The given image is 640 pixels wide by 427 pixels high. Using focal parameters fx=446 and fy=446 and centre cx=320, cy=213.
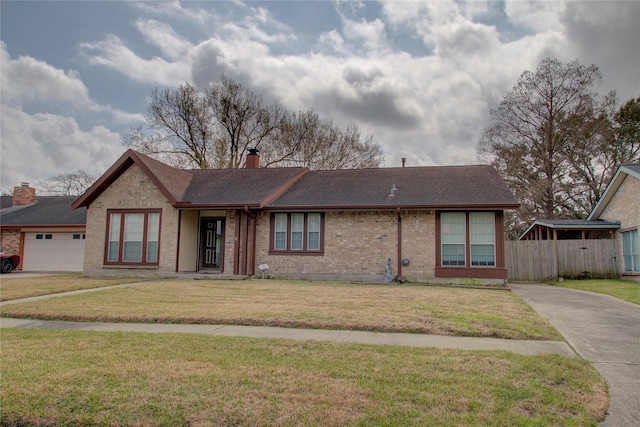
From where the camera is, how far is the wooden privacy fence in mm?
19266

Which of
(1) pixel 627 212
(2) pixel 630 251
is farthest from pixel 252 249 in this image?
(1) pixel 627 212

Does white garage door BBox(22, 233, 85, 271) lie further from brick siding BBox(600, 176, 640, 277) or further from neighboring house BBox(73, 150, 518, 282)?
brick siding BBox(600, 176, 640, 277)

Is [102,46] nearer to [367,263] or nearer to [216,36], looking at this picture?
[216,36]

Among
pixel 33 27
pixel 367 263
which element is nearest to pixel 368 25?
pixel 367 263

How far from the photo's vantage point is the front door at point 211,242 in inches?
727

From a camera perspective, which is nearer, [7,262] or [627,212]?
[627,212]

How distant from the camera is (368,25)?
15156 mm

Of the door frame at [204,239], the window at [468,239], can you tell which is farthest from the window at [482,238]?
the door frame at [204,239]

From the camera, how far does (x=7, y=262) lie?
20.5m

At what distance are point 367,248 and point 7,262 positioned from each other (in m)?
16.7

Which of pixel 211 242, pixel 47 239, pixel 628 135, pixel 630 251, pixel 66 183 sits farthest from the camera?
pixel 66 183

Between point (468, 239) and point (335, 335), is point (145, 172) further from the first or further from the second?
point (335, 335)

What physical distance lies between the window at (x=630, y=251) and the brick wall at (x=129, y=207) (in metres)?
18.3

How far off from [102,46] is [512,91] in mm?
25073
